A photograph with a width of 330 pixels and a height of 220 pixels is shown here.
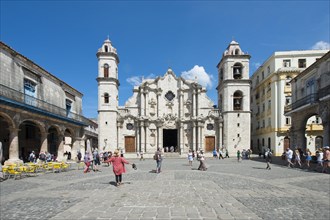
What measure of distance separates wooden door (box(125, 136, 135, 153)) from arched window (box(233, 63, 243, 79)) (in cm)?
1853

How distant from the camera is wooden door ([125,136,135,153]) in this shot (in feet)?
111

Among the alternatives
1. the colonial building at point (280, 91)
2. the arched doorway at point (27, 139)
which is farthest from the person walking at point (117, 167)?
the colonial building at point (280, 91)

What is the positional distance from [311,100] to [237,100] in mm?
15109

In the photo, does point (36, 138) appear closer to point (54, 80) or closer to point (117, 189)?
point (54, 80)

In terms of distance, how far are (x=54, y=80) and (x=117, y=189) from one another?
18.2 m

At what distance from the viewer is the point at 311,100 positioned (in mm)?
18875

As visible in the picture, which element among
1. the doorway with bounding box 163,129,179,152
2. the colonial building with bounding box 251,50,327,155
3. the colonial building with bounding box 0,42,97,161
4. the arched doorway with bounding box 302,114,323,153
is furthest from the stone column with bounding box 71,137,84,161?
the arched doorway with bounding box 302,114,323,153

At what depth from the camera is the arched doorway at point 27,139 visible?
821 inches

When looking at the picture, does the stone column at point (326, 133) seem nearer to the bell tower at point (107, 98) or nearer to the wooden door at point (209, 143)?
the wooden door at point (209, 143)

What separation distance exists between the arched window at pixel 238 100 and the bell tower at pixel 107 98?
18.2m

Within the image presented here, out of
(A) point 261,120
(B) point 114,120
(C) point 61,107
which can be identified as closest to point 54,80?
(C) point 61,107

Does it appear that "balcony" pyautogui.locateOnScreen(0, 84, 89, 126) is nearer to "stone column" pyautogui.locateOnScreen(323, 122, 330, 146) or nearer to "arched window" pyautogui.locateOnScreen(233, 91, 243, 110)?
"stone column" pyautogui.locateOnScreen(323, 122, 330, 146)

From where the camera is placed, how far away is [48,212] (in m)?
5.65

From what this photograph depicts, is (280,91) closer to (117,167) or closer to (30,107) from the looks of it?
(117,167)
